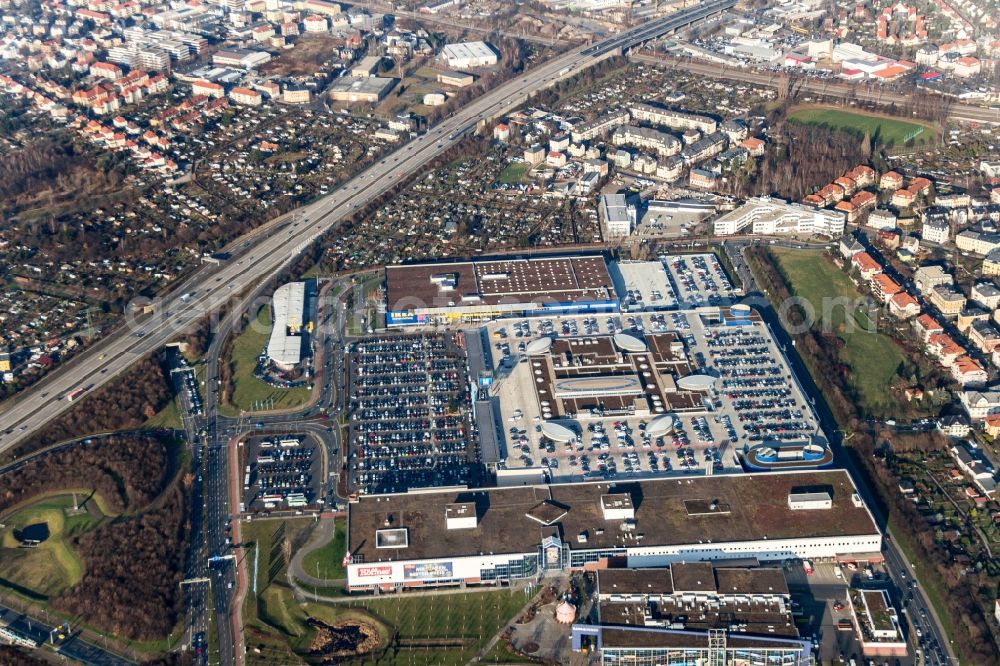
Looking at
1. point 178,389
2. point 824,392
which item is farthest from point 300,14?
point 824,392

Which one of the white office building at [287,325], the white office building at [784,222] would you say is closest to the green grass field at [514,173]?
the white office building at [784,222]

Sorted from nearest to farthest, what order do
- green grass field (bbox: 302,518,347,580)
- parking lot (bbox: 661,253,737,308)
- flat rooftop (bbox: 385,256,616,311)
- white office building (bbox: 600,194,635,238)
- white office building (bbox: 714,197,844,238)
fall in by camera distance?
green grass field (bbox: 302,518,347,580), flat rooftop (bbox: 385,256,616,311), parking lot (bbox: 661,253,737,308), white office building (bbox: 714,197,844,238), white office building (bbox: 600,194,635,238)

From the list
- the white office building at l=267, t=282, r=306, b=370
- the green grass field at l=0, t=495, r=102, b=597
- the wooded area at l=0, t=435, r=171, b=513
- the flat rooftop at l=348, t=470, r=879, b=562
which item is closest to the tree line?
the flat rooftop at l=348, t=470, r=879, b=562

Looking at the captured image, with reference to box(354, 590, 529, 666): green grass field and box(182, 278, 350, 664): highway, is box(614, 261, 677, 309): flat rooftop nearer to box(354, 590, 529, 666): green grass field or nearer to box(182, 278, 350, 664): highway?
box(182, 278, 350, 664): highway

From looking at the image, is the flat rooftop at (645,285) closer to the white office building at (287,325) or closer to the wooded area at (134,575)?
the white office building at (287,325)

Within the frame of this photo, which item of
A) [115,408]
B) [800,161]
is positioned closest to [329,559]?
[115,408]

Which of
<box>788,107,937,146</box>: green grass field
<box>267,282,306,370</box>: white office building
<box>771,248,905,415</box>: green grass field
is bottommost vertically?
<box>771,248,905,415</box>: green grass field

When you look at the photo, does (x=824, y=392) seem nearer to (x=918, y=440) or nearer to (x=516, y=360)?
(x=918, y=440)

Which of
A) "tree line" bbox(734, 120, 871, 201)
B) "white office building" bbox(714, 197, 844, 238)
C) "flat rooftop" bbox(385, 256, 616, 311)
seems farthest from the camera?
"tree line" bbox(734, 120, 871, 201)
